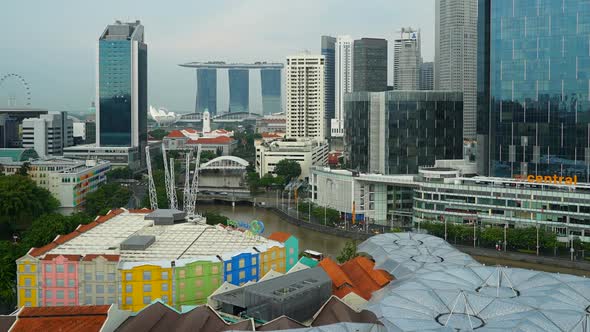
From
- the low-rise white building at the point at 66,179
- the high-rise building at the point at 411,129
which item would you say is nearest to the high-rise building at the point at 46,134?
the low-rise white building at the point at 66,179

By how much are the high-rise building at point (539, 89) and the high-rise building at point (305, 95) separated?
22.7m

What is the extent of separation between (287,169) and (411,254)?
81.6ft

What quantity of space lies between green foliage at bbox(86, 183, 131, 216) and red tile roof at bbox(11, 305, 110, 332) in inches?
644

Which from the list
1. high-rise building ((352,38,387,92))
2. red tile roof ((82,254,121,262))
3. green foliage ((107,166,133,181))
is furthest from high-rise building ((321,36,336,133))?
red tile roof ((82,254,121,262))

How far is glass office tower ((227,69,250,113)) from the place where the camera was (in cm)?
13500

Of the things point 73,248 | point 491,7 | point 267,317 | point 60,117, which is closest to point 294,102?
point 60,117

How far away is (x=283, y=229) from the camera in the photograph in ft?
86.5

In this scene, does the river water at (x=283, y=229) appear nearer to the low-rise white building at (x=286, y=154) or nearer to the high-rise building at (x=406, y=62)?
the low-rise white building at (x=286, y=154)

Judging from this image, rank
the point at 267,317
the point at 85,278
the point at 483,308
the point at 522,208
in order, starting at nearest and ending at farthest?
the point at 483,308, the point at 267,317, the point at 85,278, the point at 522,208

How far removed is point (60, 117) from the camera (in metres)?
47.8

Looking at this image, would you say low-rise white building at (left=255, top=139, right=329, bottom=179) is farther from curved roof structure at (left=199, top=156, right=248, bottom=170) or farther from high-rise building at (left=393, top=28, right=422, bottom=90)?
high-rise building at (left=393, top=28, right=422, bottom=90)

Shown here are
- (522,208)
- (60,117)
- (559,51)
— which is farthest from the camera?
(60,117)

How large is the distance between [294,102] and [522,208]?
96.4 feet

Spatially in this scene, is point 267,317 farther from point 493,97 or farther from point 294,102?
point 294,102
